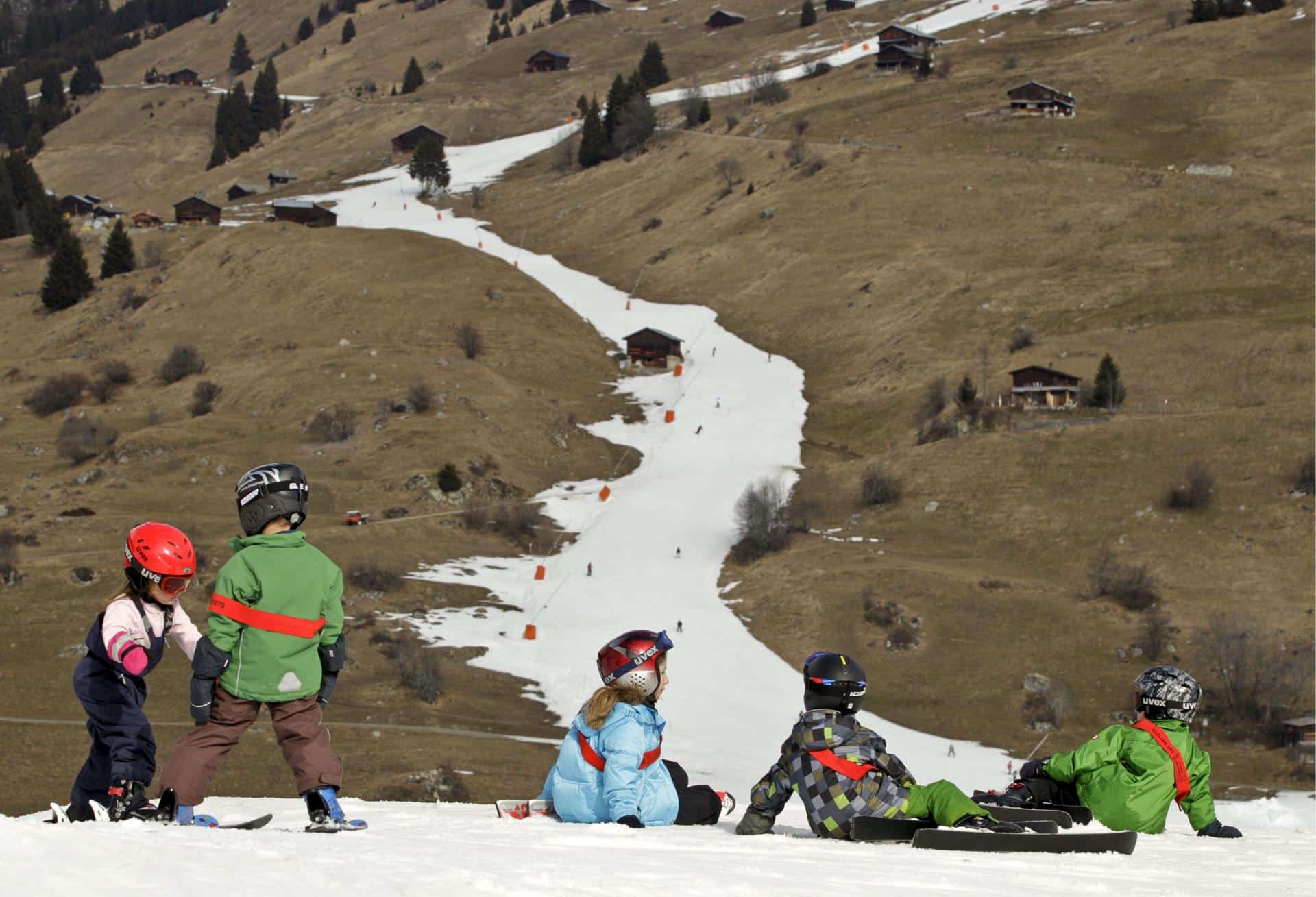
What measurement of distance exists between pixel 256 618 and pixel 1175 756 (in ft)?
21.7

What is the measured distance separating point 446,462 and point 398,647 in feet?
63.7

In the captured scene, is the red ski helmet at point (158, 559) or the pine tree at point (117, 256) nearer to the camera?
the red ski helmet at point (158, 559)

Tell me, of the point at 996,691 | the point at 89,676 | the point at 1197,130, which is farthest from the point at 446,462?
the point at 1197,130

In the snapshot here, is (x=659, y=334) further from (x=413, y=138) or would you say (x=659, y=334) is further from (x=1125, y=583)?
(x=413, y=138)

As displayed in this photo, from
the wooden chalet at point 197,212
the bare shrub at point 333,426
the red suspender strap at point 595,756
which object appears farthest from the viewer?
the wooden chalet at point 197,212

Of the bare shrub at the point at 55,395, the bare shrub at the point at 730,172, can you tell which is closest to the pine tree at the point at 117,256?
the bare shrub at the point at 55,395

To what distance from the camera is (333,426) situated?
67.0 metres

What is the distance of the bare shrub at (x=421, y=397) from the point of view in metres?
68.9

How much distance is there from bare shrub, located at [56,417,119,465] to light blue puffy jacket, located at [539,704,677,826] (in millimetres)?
61001

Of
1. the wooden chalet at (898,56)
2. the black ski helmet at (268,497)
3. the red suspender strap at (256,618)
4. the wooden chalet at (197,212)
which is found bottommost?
the red suspender strap at (256,618)

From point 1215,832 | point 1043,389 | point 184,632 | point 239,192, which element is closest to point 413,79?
point 239,192

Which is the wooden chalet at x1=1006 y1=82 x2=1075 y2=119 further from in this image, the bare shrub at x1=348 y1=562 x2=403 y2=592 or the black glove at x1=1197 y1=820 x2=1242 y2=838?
the black glove at x1=1197 y1=820 x2=1242 y2=838

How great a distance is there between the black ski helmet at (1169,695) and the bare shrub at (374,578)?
42126 mm

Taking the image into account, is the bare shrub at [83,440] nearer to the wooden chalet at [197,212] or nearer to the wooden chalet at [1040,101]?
the wooden chalet at [197,212]
